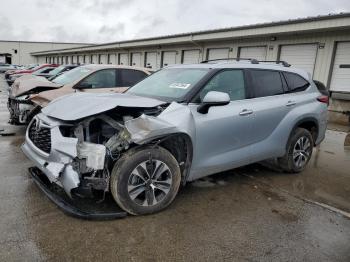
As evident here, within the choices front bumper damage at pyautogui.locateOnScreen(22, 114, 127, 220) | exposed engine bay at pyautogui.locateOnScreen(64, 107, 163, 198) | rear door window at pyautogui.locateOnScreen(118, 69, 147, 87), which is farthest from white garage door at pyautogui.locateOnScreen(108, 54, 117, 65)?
exposed engine bay at pyautogui.locateOnScreen(64, 107, 163, 198)

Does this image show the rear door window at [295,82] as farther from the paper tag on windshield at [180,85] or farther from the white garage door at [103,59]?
the white garage door at [103,59]

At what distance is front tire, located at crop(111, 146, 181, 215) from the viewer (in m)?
3.27

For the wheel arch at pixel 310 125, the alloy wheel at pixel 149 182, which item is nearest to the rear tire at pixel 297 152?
the wheel arch at pixel 310 125

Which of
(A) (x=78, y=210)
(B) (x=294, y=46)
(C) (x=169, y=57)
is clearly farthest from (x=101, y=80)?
(C) (x=169, y=57)

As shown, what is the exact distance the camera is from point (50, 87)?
727 cm

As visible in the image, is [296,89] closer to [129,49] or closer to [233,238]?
[233,238]

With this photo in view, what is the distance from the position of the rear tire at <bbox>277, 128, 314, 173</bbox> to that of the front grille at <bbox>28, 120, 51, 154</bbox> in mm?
3549

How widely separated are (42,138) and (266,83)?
3.22 metres

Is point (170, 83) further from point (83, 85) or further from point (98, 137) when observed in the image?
point (83, 85)

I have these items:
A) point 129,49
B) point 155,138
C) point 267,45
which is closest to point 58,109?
point 155,138

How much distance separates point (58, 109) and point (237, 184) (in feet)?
8.77

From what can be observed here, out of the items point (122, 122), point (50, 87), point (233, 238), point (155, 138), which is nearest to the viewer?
point (233, 238)

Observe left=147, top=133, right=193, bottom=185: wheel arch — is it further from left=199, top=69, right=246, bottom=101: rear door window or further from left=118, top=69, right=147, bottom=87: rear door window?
left=118, top=69, right=147, bottom=87: rear door window

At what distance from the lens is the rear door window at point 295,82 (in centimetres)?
515
